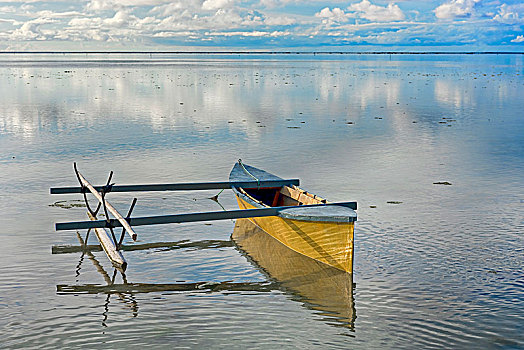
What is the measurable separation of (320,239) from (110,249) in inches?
151

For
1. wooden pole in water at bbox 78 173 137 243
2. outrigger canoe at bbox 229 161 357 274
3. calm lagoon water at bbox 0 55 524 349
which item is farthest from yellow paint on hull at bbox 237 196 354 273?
wooden pole in water at bbox 78 173 137 243

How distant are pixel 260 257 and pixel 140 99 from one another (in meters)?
35.0

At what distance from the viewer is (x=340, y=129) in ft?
93.7

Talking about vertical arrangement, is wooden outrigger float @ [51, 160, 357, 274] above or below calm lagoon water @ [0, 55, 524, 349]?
above

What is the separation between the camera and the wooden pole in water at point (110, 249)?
1121 centimetres

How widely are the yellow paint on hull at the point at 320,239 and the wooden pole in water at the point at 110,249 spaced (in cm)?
301

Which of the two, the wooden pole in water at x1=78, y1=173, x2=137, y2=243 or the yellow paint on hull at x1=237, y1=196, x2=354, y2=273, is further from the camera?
the yellow paint on hull at x1=237, y1=196, x2=354, y2=273

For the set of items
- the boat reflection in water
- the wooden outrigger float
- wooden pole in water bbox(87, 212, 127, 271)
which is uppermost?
the wooden outrigger float

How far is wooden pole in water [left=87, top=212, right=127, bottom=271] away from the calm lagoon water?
0.69ft

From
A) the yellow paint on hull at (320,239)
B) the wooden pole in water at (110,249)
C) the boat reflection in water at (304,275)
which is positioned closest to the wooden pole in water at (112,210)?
the wooden pole in water at (110,249)

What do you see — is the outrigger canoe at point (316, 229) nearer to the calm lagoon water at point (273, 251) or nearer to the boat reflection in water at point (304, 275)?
the boat reflection in water at point (304, 275)

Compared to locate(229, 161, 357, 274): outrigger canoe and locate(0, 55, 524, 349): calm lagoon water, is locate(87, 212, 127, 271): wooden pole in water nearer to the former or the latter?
locate(0, 55, 524, 349): calm lagoon water

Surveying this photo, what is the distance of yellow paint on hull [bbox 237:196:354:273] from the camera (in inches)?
425

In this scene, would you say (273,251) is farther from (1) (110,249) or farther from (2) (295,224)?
(1) (110,249)
